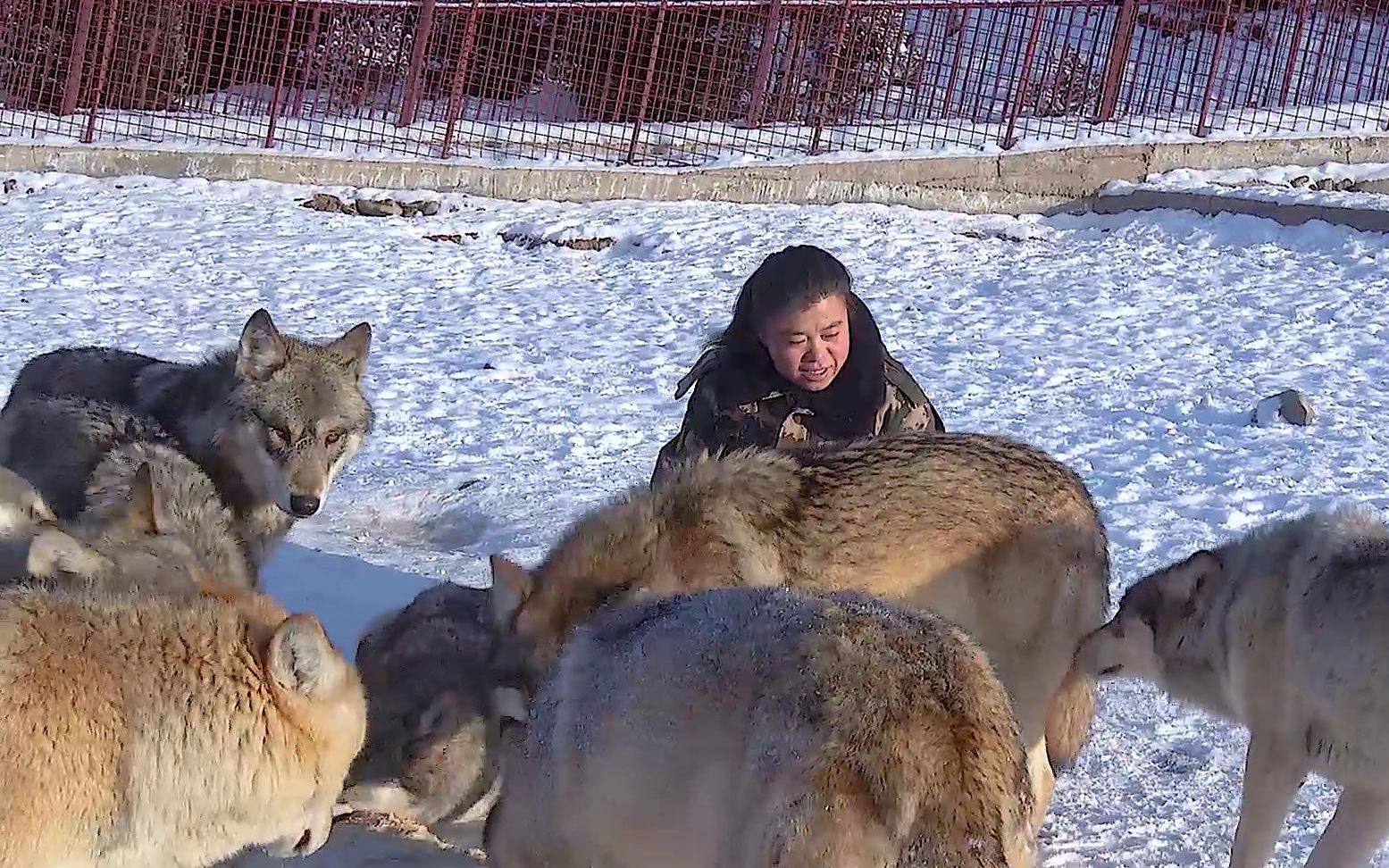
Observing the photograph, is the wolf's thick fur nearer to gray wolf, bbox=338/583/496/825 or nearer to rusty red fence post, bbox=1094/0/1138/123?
gray wolf, bbox=338/583/496/825

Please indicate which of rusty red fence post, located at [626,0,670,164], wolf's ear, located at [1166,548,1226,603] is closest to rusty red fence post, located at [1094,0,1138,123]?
rusty red fence post, located at [626,0,670,164]

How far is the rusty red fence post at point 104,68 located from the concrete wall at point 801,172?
49cm

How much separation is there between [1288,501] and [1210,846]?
314cm

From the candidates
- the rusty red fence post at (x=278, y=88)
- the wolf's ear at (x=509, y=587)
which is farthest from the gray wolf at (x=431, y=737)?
the rusty red fence post at (x=278, y=88)

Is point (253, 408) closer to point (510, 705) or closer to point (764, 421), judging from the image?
point (764, 421)

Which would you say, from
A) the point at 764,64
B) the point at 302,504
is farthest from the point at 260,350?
the point at 764,64

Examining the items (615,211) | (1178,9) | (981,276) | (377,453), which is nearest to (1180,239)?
(981,276)

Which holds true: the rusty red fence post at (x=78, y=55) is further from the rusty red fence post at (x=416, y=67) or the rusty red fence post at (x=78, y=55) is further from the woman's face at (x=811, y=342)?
the woman's face at (x=811, y=342)

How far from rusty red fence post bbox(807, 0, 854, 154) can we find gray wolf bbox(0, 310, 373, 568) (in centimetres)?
908

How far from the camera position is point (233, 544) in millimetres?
4887

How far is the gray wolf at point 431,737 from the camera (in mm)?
4234

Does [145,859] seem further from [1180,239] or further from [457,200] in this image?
[1180,239]

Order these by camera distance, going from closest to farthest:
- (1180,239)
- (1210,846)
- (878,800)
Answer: (878,800) < (1210,846) < (1180,239)

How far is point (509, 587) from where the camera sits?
3.84 m
